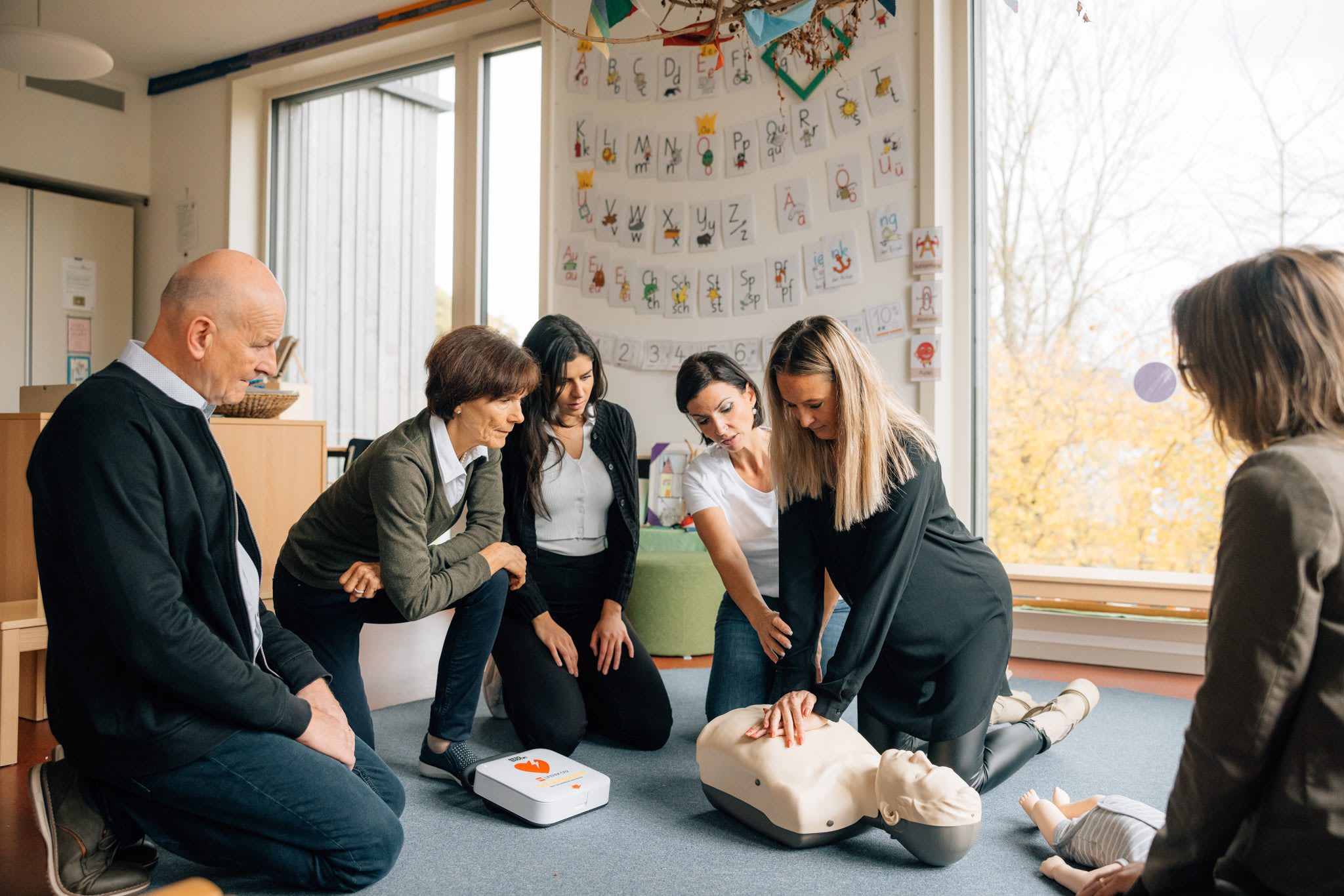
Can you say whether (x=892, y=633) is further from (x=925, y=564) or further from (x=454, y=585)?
(x=454, y=585)

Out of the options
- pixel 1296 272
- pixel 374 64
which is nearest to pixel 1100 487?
pixel 1296 272

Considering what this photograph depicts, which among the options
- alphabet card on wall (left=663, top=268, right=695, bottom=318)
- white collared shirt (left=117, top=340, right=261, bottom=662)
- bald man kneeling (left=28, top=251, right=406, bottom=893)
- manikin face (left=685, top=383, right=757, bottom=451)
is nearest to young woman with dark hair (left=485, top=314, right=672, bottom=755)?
manikin face (left=685, top=383, right=757, bottom=451)

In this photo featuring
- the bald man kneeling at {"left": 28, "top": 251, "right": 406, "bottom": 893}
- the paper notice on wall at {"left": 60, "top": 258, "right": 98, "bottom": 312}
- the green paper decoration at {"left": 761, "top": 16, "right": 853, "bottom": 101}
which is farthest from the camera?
the paper notice on wall at {"left": 60, "top": 258, "right": 98, "bottom": 312}

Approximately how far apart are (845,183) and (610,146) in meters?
1.06

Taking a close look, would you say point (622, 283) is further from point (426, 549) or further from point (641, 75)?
point (426, 549)

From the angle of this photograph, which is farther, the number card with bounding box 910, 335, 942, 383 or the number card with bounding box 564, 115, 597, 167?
the number card with bounding box 564, 115, 597, 167

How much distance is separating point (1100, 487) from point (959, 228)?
3.43 feet

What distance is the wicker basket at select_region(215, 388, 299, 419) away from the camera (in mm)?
2875

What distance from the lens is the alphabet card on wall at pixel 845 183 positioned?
337 centimetres

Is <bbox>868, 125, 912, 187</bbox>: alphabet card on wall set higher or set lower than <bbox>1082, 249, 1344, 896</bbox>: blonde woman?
higher

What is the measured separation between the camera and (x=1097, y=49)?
319 cm

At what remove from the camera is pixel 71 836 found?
1308 millimetres

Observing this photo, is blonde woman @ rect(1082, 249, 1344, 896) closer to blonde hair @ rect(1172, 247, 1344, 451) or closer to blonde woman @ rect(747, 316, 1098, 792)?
blonde hair @ rect(1172, 247, 1344, 451)

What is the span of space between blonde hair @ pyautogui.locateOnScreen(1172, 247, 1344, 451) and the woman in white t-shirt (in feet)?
4.29
